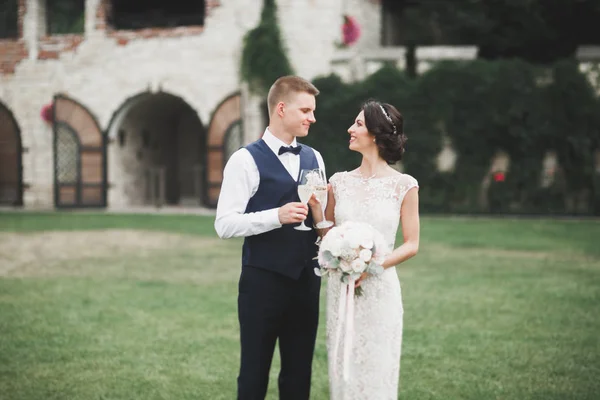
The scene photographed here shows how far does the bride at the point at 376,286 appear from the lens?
3.45m

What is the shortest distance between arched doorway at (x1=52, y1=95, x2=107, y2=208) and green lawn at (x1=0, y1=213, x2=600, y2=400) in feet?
23.3

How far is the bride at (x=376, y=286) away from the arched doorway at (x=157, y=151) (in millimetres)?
16187

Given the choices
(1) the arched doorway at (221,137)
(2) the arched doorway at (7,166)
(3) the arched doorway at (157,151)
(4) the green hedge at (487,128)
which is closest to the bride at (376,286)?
(4) the green hedge at (487,128)

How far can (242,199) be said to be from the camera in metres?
3.34

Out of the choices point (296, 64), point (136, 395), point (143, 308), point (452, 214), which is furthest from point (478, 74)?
point (136, 395)

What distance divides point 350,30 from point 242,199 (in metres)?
14.1

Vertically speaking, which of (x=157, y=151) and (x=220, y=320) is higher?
(x=157, y=151)

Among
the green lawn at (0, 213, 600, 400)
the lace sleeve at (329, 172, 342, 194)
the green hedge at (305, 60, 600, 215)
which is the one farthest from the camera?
the green hedge at (305, 60, 600, 215)

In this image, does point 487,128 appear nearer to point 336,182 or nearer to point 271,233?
point 336,182

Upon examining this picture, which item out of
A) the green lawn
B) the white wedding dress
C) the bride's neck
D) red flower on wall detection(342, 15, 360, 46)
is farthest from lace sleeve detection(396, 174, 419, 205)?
red flower on wall detection(342, 15, 360, 46)

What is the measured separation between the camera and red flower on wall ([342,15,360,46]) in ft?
55.2

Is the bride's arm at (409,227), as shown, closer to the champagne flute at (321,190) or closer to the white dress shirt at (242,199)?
the champagne flute at (321,190)

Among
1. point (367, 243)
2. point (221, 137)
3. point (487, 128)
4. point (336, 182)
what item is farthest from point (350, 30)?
point (367, 243)

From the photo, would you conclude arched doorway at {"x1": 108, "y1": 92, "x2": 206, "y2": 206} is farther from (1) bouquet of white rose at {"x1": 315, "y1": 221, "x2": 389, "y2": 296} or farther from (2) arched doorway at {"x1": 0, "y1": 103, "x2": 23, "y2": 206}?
(1) bouquet of white rose at {"x1": 315, "y1": 221, "x2": 389, "y2": 296}
